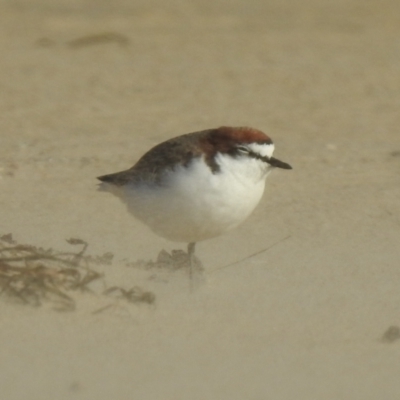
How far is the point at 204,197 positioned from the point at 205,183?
8 centimetres

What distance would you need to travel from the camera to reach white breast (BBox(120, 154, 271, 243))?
6.22 meters

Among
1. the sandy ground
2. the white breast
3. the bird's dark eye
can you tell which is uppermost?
the bird's dark eye

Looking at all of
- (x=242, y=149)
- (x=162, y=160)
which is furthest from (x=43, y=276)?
(x=242, y=149)

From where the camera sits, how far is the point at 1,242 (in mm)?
7141

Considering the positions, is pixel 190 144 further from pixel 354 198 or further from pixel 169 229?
pixel 354 198

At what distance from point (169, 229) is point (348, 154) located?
360 cm

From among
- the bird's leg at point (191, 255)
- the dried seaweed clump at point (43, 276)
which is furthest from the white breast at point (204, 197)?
the dried seaweed clump at point (43, 276)

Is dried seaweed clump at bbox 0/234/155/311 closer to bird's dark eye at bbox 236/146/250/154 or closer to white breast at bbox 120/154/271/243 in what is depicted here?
white breast at bbox 120/154/271/243

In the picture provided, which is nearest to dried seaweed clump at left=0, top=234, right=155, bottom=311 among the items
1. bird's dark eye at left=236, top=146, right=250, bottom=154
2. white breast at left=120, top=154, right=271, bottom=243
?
white breast at left=120, top=154, right=271, bottom=243

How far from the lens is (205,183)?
6219mm

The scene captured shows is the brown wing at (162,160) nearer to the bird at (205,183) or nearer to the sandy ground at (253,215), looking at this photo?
the bird at (205,183)

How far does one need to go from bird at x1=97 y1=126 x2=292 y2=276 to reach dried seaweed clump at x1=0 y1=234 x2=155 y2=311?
49 centimetres

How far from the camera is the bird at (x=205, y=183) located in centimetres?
623

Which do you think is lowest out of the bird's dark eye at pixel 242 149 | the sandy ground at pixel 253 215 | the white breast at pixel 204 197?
the sandy ground at pixel 253 215
